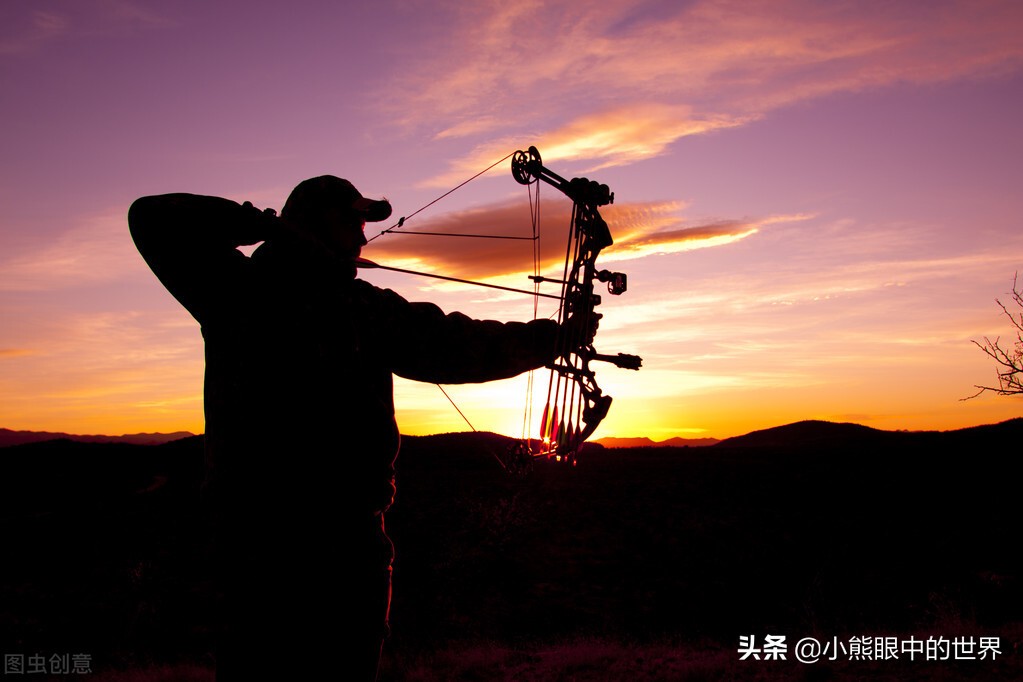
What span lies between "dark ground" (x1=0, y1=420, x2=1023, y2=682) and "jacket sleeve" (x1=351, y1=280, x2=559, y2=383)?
912 cm

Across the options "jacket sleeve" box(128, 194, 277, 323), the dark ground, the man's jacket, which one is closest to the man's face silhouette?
the man's jacket

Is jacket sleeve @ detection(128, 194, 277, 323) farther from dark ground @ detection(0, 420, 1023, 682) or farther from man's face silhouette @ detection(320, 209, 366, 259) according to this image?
dark ground @ detection(0, 420, 1023, 682)

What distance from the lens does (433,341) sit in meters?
3.27

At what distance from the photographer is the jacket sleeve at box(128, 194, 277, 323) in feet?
9.74

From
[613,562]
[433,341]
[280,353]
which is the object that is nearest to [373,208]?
[433,341]

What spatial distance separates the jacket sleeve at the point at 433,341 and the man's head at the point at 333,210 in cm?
25

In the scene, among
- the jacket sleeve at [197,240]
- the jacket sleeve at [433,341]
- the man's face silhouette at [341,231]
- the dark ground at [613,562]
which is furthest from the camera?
the dark ground at [613,562]

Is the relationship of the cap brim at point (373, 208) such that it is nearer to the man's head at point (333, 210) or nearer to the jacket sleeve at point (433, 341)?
the man's head at point (333, 210)

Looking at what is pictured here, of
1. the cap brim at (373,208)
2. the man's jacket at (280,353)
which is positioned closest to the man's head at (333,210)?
the cap brim at (373,208)

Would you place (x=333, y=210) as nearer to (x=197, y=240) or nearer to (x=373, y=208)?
(x=373, y=208)

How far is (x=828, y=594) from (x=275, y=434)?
54.7ft

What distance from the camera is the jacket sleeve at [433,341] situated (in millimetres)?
3262

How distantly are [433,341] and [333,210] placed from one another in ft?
2.36

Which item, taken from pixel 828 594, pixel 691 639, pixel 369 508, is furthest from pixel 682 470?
pixel 369 508
